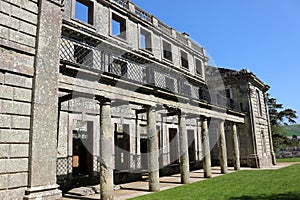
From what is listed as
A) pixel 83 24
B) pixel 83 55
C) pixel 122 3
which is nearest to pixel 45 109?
pixel 83 55

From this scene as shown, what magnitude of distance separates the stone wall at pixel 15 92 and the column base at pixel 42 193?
17 cm

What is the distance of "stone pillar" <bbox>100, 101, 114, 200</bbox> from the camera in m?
8.21

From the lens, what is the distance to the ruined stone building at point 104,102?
18.1 ft

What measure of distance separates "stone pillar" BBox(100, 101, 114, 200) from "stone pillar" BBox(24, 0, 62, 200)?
101 inches

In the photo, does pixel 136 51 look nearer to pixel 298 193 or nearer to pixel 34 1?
pixel 34 1

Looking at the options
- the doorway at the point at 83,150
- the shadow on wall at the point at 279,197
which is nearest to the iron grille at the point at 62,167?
the doorway at the point at 83,150

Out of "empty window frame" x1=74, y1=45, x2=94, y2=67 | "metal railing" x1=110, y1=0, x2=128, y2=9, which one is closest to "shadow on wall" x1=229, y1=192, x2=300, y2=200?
"empty window frame" x1=74, y1=45, x2=94, y2=67

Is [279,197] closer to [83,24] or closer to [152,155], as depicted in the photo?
[152,155]

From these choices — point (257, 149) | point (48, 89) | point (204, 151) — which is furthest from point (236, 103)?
point (48, 89)

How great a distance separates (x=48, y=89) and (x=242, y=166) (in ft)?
58.0

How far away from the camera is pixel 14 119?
17.7 ft

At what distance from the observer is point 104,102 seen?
→ 28.6 ft

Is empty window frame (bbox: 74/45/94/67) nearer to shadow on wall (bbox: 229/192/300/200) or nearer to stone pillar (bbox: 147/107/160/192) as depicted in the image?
stone pillar (bbox: 147/107/160/192)

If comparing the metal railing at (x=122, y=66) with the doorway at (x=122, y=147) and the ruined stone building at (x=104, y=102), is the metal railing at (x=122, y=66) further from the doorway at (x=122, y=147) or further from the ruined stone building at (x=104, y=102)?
the doorway at (x=122, y=147)
